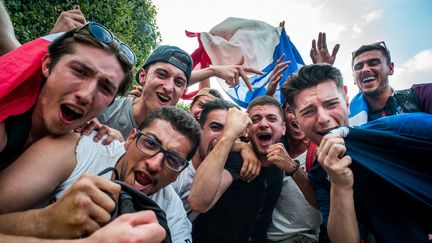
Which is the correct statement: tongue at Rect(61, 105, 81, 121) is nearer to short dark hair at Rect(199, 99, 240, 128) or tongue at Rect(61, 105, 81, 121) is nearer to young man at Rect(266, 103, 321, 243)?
short dark hair at Rect(199, 99, 240, 128)

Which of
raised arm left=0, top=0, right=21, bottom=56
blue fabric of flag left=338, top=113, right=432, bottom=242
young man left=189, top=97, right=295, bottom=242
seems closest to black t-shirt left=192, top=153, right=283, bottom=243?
young man left=189, top=97, right=295, bottom=242

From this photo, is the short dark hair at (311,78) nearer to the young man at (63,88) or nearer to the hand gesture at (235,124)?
the hand gesture at (235,124)

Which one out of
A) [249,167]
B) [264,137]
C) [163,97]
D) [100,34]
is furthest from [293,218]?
[100,34]

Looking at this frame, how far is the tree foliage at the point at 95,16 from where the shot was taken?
15.7 ft

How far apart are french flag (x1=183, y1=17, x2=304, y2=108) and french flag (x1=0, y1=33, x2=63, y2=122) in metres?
3.85

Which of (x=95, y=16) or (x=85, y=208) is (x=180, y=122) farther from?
(x=95, y=16)

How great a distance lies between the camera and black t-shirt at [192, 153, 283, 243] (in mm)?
2600

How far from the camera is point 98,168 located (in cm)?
174

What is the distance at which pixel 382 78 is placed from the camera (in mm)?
3707

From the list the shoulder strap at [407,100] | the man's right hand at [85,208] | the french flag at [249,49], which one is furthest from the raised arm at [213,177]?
the french flag at [249,49]

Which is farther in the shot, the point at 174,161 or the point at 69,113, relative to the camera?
the point at 174,161

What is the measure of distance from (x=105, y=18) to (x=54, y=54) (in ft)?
17.8

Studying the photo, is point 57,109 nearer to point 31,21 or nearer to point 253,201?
point 253,201

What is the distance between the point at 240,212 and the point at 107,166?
144 cm
